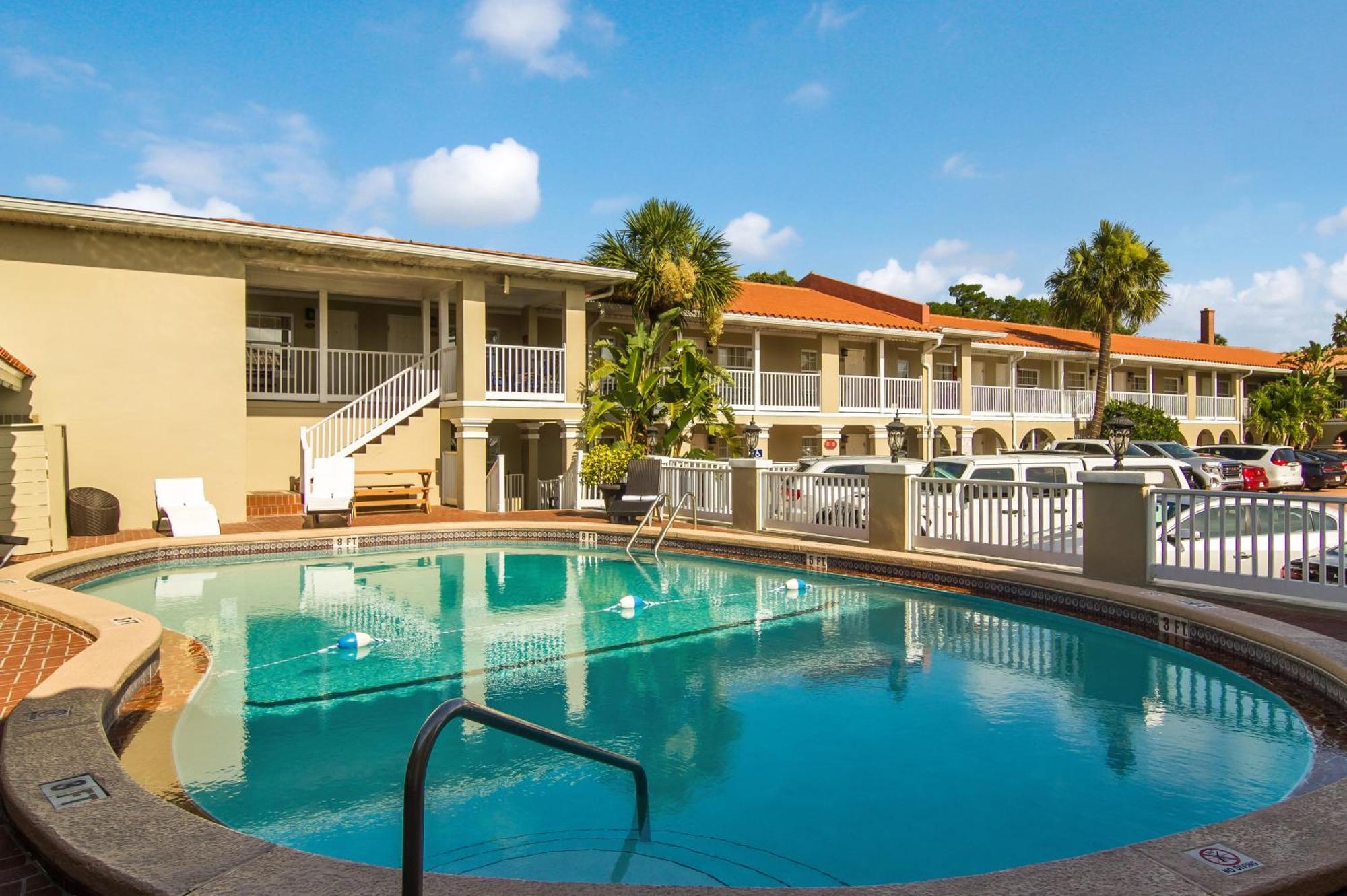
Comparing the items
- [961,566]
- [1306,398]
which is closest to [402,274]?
[961,566]

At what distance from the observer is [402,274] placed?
18297mm

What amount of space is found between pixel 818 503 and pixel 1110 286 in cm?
2487

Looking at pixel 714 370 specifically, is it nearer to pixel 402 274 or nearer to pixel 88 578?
pixel 402 274

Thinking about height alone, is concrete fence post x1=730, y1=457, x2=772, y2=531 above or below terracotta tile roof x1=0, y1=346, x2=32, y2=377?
below

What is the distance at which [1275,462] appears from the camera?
86.7ft

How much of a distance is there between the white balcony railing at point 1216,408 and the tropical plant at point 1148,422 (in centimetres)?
569

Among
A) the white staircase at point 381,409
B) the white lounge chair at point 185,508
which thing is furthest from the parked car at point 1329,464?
the white lounge chair at point 185,508

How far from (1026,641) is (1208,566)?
229 centimetres

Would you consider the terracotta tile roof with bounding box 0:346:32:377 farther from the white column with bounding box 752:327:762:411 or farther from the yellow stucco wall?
the white column with bounding box 752:327:762:411

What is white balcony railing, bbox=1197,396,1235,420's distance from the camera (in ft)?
122

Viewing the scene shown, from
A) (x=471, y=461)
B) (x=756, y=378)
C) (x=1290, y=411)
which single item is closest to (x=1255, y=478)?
(x=756, y=378)

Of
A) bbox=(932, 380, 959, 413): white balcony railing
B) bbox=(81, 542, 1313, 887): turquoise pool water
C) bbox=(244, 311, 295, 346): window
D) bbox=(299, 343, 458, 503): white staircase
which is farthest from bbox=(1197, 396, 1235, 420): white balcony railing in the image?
bbox=(244, 311, 295, 346): window

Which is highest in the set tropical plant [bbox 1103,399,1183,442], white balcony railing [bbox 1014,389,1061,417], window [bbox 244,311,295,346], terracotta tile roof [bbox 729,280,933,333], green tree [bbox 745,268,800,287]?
green tree [bbox 745,268,800,287]

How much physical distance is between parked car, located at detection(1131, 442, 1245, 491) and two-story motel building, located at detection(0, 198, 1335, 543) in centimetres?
530
